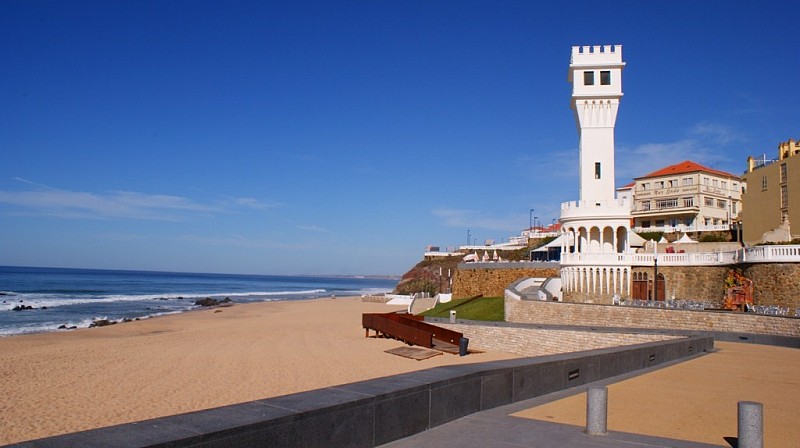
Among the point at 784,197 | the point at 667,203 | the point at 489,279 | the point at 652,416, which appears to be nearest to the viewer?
the point at 652,416

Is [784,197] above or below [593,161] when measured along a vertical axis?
below

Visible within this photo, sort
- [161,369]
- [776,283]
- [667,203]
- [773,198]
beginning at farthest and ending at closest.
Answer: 1. [667,203]
2. [773,198]
3. [776,283]
4. [161,369]

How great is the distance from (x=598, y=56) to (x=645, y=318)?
55.4 ft

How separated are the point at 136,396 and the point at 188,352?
29.9ft

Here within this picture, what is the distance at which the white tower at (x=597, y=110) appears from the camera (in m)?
33.1

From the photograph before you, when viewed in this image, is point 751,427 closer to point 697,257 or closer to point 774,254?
point 774,254

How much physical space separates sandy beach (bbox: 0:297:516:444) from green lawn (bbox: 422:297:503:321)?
557cm

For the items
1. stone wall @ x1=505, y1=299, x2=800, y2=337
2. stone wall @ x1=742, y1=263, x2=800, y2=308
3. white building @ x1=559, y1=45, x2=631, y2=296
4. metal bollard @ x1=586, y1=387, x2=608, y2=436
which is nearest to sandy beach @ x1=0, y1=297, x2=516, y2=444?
stone wall @ x1=505, y1=299, x2=800, y2=337

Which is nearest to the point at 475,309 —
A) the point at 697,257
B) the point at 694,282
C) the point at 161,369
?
the point at 694,282

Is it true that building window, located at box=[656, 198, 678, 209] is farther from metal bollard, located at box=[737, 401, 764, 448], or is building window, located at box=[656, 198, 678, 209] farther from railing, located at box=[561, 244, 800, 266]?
metal bollard, located at box=[737, 401, 764, 448]

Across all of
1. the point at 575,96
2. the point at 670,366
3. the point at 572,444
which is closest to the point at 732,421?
the point at 572,444

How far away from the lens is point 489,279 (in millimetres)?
41281

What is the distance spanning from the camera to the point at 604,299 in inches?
1209

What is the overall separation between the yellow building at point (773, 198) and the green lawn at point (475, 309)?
17755mm
